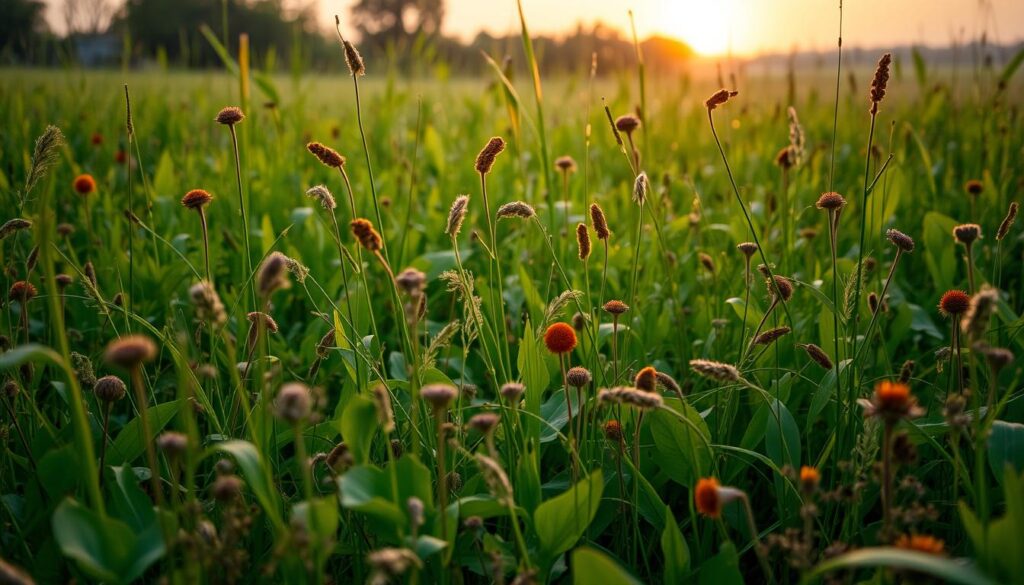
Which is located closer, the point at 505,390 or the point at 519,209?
the point at 505,390

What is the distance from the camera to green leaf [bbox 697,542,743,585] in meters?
0.82

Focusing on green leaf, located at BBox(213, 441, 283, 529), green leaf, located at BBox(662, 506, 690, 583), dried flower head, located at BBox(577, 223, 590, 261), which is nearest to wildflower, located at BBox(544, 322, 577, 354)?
dried flower head, located at BBox(577, 223, 590, 261)

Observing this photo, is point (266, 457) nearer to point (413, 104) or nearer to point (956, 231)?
point (956, 231)

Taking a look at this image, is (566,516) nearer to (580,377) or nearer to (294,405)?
(580,377)

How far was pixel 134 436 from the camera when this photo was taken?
1012 millimetres

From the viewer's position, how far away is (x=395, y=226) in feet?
7.29

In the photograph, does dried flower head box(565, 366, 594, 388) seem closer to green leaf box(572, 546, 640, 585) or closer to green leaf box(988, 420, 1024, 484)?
green leaf box(572, 546, 640, 585)

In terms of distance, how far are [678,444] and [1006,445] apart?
408 mm

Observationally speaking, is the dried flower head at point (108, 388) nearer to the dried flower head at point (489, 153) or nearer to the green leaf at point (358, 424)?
the green leaf at point (358, 424)

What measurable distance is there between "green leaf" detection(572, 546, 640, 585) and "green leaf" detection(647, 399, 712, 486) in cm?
33

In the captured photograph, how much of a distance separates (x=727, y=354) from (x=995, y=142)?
7.13ft

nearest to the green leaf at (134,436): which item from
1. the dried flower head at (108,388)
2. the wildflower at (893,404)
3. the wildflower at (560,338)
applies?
the dried flower head at (108,388)

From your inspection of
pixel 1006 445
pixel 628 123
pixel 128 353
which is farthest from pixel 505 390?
pixel 628 123

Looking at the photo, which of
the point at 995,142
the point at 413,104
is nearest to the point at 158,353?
the point at 995,142
